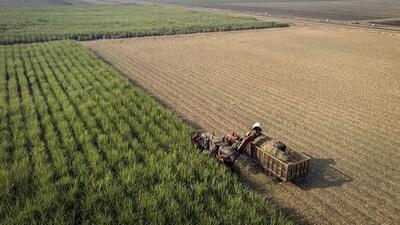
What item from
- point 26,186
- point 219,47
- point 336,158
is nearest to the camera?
point 26,186

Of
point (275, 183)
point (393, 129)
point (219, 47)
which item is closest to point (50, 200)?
point (275, 183)

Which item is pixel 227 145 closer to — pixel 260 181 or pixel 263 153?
pixel 263 153

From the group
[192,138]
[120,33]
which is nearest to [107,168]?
[192,138]

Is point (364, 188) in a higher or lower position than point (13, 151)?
lower

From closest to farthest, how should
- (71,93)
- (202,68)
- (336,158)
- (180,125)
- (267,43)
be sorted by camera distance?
(336,158), (180,125), (71,93), (202,68), (267,43)

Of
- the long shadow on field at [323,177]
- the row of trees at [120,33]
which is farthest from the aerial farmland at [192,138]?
the row of trees at [120,33]

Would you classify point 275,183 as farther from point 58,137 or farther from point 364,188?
point 58,137

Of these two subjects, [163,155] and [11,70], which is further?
[11,70]

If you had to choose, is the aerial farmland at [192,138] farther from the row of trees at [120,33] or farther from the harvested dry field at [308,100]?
the row of trees at [120,33]
